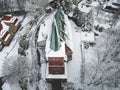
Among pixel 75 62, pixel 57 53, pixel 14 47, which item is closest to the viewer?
pixel 57 53

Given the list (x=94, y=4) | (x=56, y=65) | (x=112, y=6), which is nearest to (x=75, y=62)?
(x=56, y=65)

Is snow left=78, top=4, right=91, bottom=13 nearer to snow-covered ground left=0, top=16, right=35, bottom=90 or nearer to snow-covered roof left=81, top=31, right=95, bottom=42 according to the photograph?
snow-covered roof left=81, top=31, right=95, bottom=42

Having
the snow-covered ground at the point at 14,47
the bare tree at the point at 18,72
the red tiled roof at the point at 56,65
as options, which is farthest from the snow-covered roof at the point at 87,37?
the bare tree at the point at 18,72

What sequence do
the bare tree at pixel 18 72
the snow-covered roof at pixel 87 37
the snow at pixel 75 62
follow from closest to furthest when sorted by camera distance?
the bare tree at pixel 18 72
the snow at pixel 75 62
the snow-covered roof at pixel 87 37

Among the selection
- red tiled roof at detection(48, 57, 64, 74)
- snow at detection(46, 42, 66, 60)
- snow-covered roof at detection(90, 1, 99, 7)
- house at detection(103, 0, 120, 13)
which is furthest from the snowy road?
house at detection(103, 0, 120, 13)

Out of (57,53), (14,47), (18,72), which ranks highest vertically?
(57,53)

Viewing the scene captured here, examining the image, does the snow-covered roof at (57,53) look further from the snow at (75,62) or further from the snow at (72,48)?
the snow at (75,62)

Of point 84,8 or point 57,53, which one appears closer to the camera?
point 57,53

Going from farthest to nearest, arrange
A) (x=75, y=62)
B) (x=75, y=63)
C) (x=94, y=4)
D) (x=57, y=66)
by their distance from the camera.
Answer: (x=94, y=4) → (x=75, y=62) → (x=75, y=63) → (x=57, y=66)

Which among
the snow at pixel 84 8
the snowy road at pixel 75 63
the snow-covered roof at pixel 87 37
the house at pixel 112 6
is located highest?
the snow at pixel 84 8

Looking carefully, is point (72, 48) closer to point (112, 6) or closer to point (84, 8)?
point (84, 8)
